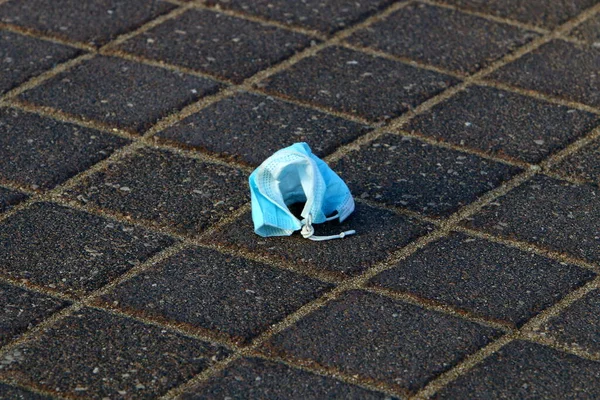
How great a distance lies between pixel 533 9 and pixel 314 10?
2.81ft

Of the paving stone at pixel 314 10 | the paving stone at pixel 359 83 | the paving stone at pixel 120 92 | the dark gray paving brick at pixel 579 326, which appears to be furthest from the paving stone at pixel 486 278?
the paving stone at pixel 314 10

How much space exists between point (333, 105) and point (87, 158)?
853mm

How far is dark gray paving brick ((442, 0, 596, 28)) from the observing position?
4.65 metres

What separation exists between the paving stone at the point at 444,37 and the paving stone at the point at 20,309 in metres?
1.79

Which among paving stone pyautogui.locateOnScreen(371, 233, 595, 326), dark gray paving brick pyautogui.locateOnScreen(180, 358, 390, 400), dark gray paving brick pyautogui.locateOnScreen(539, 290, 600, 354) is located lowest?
dark gray paving brick pyautogui.locateOnScreen(539, 290, 600, 354)

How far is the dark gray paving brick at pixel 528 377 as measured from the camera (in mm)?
2830

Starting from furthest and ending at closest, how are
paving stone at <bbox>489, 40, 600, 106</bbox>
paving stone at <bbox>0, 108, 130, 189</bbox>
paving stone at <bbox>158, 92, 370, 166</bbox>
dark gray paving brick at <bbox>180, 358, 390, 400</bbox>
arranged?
paving stone at <bbox>489, 40, 600, 106</bbox> → paving stone at <bbox>158, 92, 370, 166</bbox> → paving stone at <bbox>0, 108, 130, 189</bbox> → dark gray paving brick at <bbox>180, 358, 390, 400</bbox>

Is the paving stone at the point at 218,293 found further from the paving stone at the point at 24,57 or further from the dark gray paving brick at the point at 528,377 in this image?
the paving stone at the point at 24,57

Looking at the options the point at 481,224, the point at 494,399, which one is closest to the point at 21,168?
the point at 481,224

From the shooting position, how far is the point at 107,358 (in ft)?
9.60

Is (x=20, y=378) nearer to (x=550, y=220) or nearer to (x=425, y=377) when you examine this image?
(x=425, y=377)

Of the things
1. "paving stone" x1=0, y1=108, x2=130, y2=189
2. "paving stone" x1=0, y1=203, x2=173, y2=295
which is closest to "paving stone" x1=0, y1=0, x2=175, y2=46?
"paving stone" x1=0, y1=108, x2=130, y2=189

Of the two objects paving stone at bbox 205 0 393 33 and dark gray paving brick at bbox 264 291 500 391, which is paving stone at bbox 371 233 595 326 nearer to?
dark gray paving brick at bbox 264 291 500 391

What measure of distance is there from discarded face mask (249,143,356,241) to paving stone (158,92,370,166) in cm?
36
